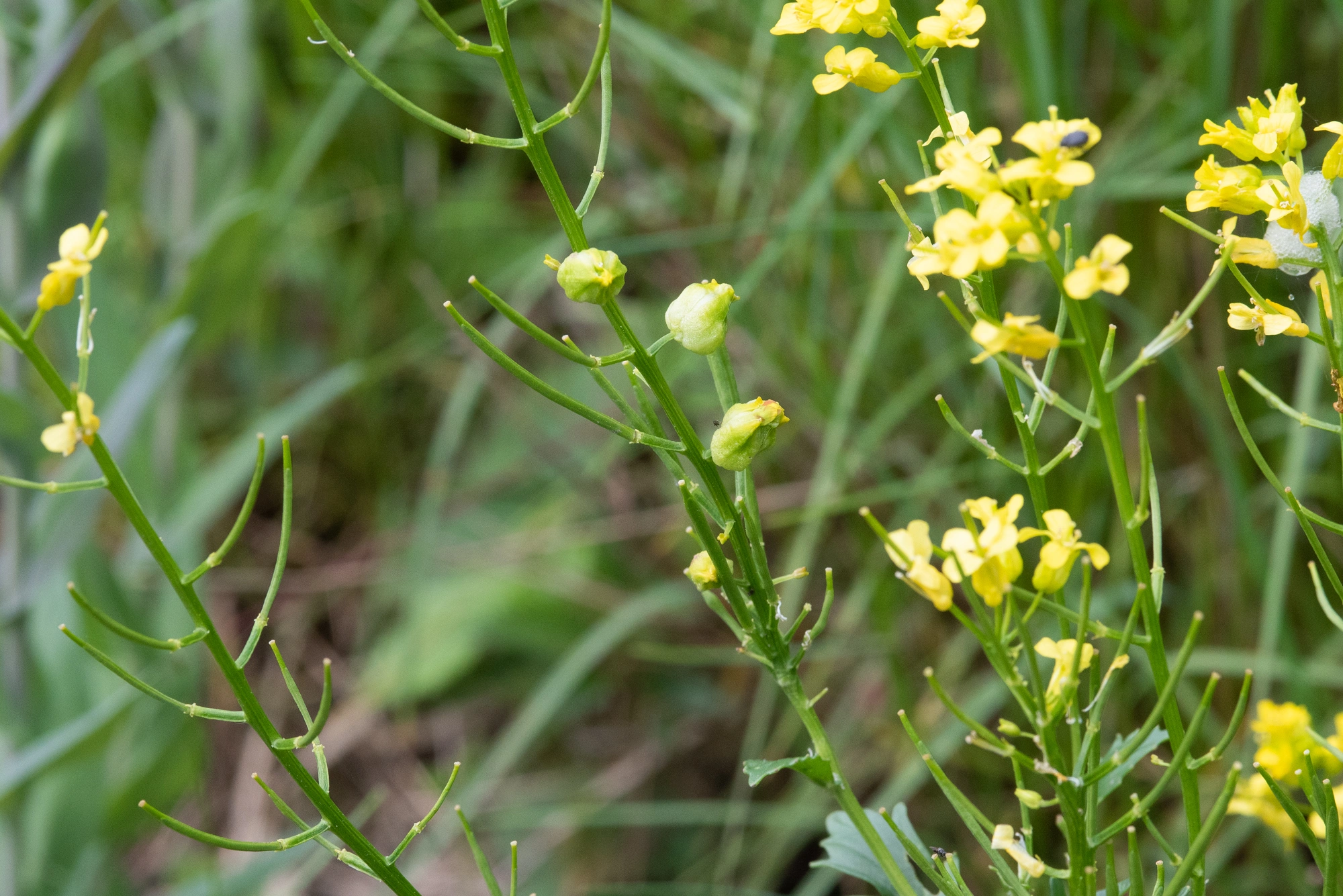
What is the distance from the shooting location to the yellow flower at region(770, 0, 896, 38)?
39 centimetres

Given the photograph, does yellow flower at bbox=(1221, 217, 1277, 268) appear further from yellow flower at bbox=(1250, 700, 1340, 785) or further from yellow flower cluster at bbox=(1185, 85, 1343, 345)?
yellow flower at bbox=(1250, 700, 1340, 785)

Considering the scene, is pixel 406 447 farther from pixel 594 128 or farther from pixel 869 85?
pixel 869 85

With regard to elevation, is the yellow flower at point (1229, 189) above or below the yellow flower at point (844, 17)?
below

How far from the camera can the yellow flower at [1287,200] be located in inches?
16.2

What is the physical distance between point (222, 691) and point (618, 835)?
2.02ft

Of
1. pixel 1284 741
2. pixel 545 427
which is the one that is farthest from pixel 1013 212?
pixel 545 427

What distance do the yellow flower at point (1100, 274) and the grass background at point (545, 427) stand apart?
565 millimetres

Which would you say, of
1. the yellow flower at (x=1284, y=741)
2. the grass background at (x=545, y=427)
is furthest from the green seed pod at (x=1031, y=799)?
the grass background at (x=545, y=427)

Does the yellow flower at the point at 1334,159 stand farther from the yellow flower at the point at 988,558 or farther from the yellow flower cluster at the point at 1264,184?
the yellow flower at the point at 988,558

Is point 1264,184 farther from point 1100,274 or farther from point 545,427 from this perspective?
point 545,427

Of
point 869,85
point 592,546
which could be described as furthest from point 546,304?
point 869,85

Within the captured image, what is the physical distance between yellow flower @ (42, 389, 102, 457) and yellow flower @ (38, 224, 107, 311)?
0.10ft

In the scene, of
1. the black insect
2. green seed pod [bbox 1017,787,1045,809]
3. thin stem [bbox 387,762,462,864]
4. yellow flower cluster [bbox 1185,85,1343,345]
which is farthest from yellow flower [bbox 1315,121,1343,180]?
thin stem [bbox 387,762,462,864]

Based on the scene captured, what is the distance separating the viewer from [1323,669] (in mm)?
1008
